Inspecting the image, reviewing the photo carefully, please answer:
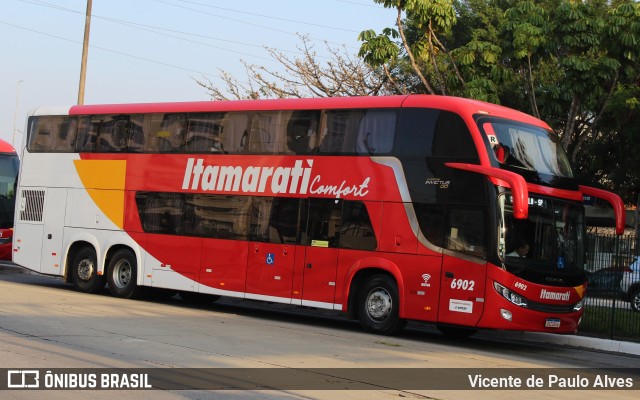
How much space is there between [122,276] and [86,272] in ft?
3.62

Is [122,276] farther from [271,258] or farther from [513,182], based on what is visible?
[513,182]

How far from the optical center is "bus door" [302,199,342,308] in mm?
17250

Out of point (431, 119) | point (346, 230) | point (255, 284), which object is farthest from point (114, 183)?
point (431, 119)

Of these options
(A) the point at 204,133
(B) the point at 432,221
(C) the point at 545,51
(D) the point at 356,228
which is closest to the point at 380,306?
(D) the point at 356,228

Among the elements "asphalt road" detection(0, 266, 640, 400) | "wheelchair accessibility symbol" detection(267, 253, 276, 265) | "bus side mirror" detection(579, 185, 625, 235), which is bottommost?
"asphalt road" detection(0, 266, 640, 400)

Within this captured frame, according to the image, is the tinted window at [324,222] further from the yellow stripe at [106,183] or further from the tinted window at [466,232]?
the yellow stripe at [106,183]

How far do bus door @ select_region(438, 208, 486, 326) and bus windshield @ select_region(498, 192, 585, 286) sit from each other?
0.42 meters

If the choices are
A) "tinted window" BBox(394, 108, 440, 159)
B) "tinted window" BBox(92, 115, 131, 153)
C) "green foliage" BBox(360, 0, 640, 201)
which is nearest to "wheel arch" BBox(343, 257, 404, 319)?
"tinted window" BBox(394, 108, 440, 159)

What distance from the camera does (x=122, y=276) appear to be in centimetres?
2106

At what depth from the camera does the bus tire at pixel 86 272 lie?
21469 mm

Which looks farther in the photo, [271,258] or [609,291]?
[609,291]

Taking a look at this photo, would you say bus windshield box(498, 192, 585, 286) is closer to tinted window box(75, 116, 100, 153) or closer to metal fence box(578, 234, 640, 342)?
metal fence box(578, 234, 640, 342)

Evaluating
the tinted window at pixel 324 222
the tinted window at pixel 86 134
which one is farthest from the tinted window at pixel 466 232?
the tinted window at pixel 86 134

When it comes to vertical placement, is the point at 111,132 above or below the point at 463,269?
above
